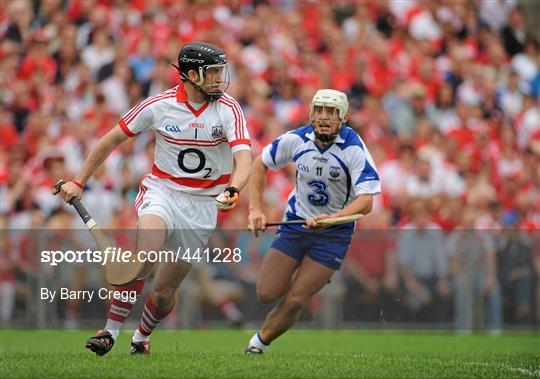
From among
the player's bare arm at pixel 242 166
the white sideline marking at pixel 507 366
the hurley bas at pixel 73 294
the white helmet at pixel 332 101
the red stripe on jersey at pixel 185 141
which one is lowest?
the white sideline marking at pixel 507 366

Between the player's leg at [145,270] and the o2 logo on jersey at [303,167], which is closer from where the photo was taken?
the player's leg at [145,270]

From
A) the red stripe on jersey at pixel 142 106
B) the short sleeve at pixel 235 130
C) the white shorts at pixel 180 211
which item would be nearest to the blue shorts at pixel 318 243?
the white shorts at pixel 180 211

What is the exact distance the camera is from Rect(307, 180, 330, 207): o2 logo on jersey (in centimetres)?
1131

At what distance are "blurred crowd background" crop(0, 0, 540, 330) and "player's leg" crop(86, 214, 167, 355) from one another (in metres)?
4.34

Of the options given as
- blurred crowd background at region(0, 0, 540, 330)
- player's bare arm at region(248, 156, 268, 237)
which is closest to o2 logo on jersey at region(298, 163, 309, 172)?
player's bare arm at region(248, 156, 268, 237)

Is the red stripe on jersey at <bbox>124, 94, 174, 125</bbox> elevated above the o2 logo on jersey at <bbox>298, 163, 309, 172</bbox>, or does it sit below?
above

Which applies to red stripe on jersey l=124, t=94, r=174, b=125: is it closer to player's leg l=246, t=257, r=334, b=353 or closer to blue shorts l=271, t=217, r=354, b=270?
blue shorts l=271, t=217, r=354, b=270

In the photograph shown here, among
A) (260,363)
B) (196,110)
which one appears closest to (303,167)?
(196,110)

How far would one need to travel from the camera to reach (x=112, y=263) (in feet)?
35.2

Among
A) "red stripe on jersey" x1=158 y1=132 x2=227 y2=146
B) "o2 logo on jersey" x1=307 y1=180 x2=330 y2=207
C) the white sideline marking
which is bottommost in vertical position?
the white sideline marking

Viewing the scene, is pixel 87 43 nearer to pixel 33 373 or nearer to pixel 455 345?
pixel 455 345

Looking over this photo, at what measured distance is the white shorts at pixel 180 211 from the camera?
422 inches

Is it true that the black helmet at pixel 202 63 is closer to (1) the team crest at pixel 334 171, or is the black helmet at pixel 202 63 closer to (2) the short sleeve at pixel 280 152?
(2) the short sleeve at pixel 280 152

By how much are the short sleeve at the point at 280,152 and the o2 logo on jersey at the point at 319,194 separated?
1.15ft
